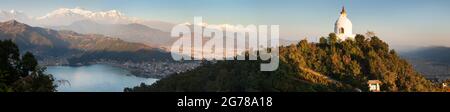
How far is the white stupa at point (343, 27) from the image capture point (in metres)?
20.5

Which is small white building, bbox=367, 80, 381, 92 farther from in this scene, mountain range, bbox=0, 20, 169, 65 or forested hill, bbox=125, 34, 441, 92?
mountain range, bbox=0, 20, 169, 65

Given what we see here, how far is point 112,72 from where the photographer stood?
5456 cm

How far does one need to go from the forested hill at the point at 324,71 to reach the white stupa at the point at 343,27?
1.03 ft

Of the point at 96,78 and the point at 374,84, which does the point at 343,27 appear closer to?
the point at 374,84

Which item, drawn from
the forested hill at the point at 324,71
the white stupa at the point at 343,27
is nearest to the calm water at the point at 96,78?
the forested hill at the point at 324,71

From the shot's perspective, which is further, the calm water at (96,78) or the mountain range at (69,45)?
the mountain range at (69,45)

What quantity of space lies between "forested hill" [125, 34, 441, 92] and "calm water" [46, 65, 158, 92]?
19490mm

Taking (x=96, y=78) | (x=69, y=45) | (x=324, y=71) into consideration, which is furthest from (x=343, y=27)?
(x=69, y=45)

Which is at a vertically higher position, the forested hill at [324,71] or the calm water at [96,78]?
the forested hill at [324,71]

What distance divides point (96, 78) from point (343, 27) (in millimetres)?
33536

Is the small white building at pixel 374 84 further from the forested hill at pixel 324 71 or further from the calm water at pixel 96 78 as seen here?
the calm water at pixel 96 78

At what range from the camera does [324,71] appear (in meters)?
19.2
